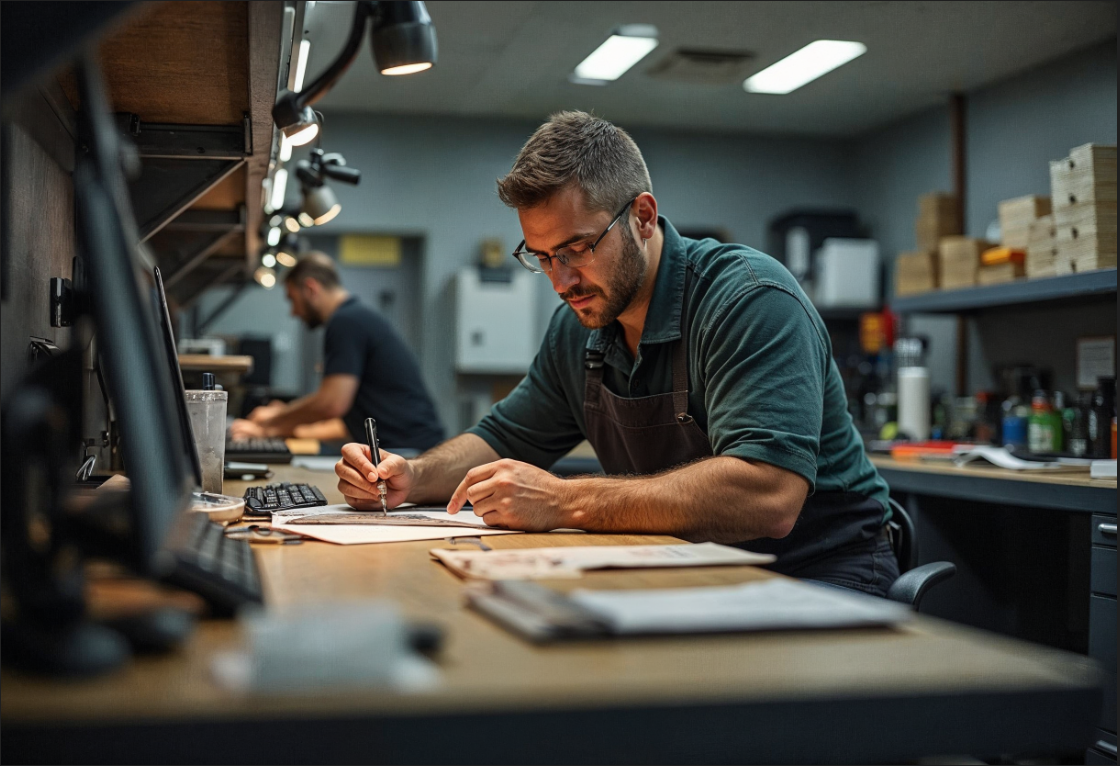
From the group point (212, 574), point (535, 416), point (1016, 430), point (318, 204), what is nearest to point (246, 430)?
point (318, 204)

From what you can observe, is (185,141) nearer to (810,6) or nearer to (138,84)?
(138,84)

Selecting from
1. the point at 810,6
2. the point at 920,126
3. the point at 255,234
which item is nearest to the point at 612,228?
the point at 255,234

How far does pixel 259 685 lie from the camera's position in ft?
1.88

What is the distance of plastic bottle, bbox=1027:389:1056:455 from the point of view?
3.80 m

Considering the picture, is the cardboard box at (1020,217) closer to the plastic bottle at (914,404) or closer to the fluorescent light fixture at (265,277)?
the plastic bottle at (914,404)

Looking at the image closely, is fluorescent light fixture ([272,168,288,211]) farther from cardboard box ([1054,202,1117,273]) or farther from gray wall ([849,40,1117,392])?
gray wall ([849,40,1117,392])

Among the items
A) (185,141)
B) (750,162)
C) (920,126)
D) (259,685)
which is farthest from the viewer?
(750,162)

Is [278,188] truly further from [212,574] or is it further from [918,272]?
[212,574]

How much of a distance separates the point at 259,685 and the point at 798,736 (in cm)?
32

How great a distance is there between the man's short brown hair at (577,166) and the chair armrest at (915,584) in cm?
78

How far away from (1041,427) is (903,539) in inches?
92.6

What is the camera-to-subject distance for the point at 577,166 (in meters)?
1.66

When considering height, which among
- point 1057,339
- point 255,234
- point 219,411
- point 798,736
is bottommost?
point 798,736

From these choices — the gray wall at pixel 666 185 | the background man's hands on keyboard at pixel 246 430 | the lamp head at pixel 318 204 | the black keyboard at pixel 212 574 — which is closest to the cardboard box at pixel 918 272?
the gray wall at pixel 666 185
